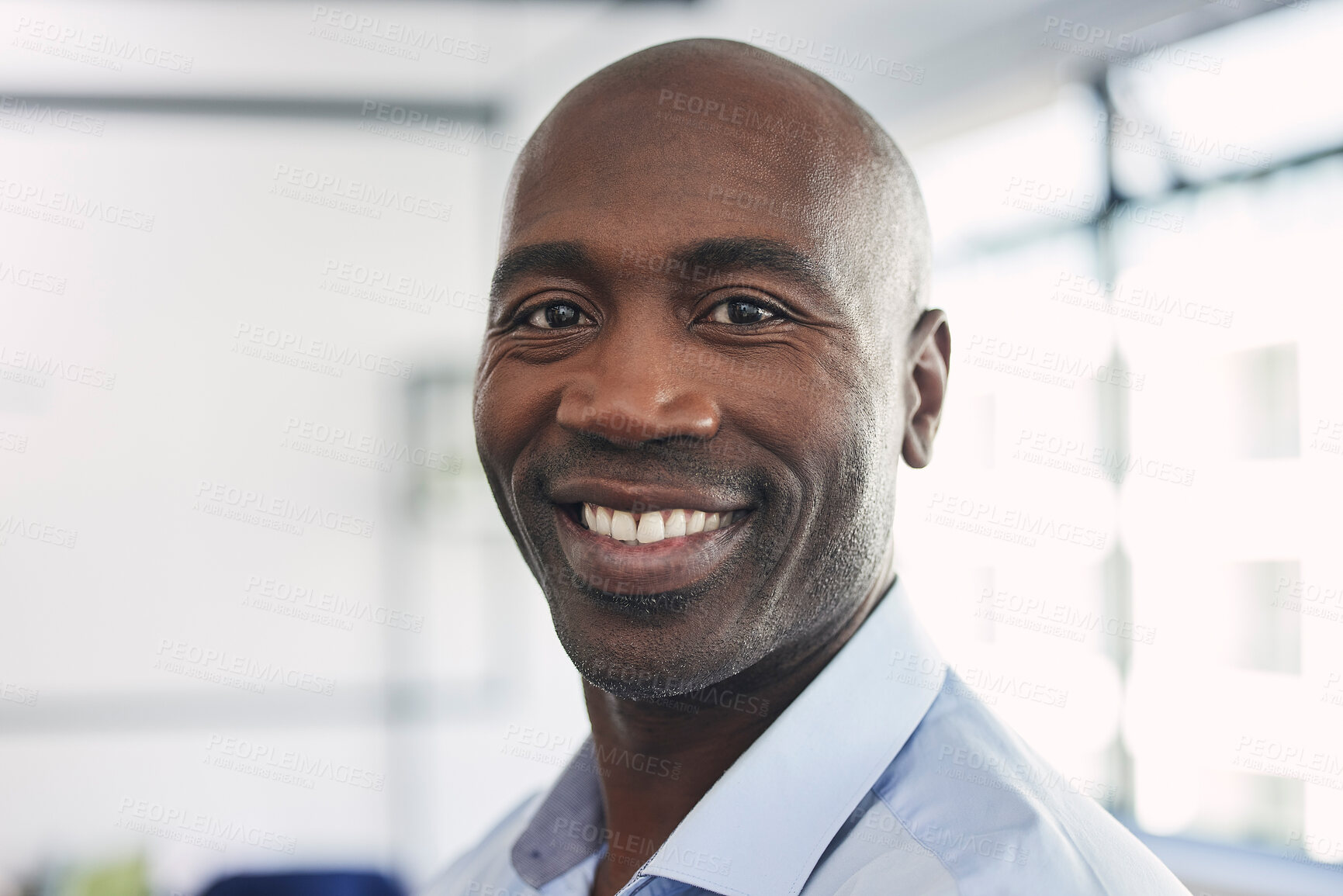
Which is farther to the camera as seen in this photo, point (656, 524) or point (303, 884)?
point (303, 884)

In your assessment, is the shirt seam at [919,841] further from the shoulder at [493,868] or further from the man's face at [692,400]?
the shoulder at [493,868]

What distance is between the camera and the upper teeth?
0.92m

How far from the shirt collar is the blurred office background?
2609 mm

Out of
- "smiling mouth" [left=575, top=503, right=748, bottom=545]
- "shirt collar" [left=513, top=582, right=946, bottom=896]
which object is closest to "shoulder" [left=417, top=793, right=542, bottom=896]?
"shirt collar" [left=513, top=582, right=946, bottom=896]

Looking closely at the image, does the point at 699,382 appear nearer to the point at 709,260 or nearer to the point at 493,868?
the point at 709,260

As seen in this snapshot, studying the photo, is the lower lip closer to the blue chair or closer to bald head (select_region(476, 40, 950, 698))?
bald head (select_region(476, 40, 950, 698))

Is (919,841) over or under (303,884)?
over

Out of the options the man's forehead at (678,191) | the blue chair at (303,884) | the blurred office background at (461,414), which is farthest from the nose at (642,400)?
the blue chair at (303,884)

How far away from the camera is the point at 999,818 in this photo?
77 cm

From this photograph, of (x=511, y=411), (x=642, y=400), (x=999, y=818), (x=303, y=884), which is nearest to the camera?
(x=999, y=818)

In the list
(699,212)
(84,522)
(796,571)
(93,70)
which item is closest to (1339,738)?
(796,571)

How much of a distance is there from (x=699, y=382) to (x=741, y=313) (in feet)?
0.29

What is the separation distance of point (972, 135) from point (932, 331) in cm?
334

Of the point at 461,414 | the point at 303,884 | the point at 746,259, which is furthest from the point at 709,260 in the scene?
the point at 461,414
